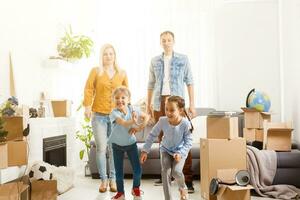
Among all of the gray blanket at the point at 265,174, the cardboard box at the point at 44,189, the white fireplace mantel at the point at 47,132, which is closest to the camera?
the cardboard box at the point at 44,189

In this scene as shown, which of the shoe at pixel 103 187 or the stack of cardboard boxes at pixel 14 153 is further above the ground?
the stack of cardboard boxes at pixel 14 153

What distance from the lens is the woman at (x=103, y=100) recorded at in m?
4.02

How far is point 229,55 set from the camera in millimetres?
5922

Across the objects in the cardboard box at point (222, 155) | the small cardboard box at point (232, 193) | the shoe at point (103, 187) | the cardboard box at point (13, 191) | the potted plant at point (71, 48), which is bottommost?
the shoe at point (103, 187)

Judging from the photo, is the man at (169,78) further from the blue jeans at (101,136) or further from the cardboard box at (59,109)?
the cardboard box at (59,109)

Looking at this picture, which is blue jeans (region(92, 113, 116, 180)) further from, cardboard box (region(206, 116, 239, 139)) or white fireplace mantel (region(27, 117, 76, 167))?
cardboard box (region(206, 116, 239, 139))

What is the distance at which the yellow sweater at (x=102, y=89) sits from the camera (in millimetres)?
4035

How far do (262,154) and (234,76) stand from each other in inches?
82.4

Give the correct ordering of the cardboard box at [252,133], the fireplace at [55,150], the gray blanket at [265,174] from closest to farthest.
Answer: the gray blanket at [265,174] < the fireplace at [55,150] < the cardboard box at [252,133]

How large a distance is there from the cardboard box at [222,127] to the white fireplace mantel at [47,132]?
185 centimetres

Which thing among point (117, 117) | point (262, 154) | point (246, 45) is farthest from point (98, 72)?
point (246, 45)

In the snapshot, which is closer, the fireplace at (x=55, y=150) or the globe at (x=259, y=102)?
the fireplace at (x=55, y=150)

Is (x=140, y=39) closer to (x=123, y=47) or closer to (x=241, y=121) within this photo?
(x=123, y=47)

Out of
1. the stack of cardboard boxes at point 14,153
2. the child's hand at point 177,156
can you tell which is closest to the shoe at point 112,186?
the stack of cardboard boxes at point 14,153
